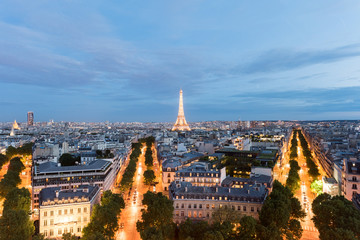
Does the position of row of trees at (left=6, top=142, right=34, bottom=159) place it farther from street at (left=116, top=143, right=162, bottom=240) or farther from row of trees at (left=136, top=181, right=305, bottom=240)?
row of trees at (left=136, top=181, right=305, bottom=240)

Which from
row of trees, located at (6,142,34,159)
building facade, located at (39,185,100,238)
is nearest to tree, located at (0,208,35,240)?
building facade, located at (39,185,100,238)

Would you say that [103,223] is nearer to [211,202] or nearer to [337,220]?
[211,202]

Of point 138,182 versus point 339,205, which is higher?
point 339,205

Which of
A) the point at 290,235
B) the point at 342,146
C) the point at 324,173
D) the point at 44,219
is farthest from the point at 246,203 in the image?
the point at 342,146

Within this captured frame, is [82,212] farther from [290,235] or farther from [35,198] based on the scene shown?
[290,235]

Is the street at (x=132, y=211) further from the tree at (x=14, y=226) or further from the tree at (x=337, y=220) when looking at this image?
the tree at (x=337, y=220)

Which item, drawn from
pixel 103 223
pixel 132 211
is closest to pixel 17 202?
pixel 103 223
